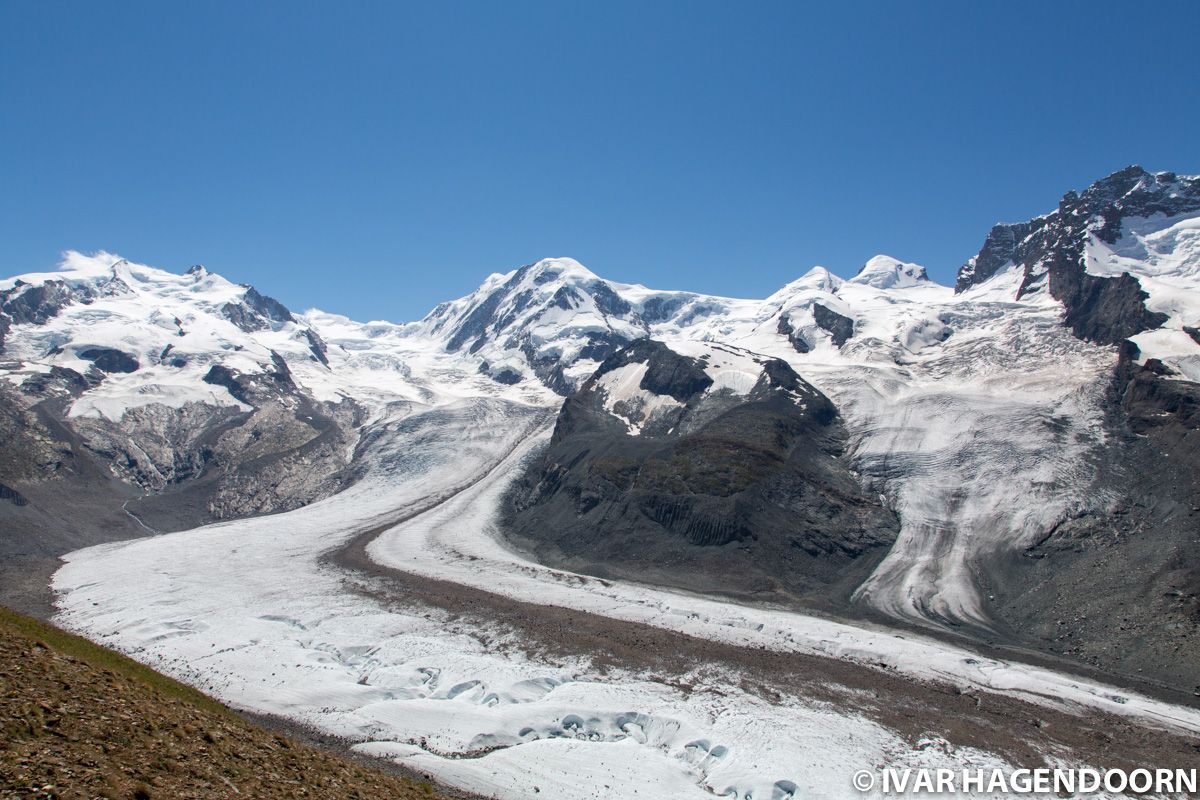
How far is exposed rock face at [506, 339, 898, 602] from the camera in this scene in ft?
230

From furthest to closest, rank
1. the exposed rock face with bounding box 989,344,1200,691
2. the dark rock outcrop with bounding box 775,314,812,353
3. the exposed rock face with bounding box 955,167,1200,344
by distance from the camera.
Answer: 1. the dark rock outcrop with bounding box 775,314,812,353
2. the exposed rock face with bounding box 955,167,1200,344
3. the exposed rock face with bounding box 989,344,1200,691

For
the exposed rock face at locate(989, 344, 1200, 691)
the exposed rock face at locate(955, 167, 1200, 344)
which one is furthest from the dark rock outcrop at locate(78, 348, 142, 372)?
the exposed rock face at locate(955, 167, 1200, 344)

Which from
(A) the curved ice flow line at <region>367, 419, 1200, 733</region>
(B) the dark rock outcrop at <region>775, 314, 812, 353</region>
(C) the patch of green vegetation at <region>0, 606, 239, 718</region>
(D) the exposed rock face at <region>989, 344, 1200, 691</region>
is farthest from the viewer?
(B) the dark rock outcrop at <region>775, 314, 812, 353</region>

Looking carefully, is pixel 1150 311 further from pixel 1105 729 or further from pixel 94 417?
pixel 94 417

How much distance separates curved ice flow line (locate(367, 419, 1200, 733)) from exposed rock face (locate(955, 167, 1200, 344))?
9322 centimetres

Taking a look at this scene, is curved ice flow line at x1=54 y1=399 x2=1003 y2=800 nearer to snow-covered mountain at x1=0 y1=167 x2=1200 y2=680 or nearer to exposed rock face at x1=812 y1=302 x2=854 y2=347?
snow-covered mountain at x1=0 y1=167 x2=1200 y2=680

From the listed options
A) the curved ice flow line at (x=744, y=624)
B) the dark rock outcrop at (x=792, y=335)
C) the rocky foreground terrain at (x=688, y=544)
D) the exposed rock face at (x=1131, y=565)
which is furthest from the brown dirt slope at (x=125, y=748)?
the dark rock outcrop at (x=792, y=335)

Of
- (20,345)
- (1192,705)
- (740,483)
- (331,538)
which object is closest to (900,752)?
(1192,705)

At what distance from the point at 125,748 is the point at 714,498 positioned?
223 ft

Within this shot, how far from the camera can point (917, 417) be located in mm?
104938

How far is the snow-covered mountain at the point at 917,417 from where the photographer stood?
67938mm

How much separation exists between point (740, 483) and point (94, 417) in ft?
435

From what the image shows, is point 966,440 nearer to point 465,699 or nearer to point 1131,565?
point 1131,565

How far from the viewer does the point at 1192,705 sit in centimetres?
4106
